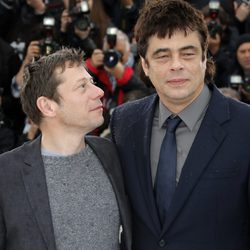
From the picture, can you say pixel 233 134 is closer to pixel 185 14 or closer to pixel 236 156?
pixel 236 156

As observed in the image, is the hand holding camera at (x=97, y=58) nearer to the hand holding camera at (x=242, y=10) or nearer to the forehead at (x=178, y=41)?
the hand holding camera at (x=242, y=10)

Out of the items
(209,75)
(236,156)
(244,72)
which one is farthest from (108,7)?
(236,156)

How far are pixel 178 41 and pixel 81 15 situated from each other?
127 inches

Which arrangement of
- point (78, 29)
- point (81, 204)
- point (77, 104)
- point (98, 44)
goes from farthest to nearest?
1. point (98, 44)
2. point (78, 29)
3. point (77, 104)
4. point (81, 204)

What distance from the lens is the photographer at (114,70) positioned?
501cm

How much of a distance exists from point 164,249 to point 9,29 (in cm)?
395

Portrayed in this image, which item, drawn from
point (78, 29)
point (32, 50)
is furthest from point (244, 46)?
point (32, 50)

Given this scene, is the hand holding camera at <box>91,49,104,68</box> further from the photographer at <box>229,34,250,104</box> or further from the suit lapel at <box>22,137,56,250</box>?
the suit lapel at <box>22,137,56,250</box>

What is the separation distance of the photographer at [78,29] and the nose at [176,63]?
3.10 meters

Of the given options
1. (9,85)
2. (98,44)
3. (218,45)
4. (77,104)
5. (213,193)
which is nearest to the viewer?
(213,193)

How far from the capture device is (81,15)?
219 inches

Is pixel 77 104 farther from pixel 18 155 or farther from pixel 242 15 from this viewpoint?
pixel 242 15

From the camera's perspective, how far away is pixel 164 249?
2.47 m

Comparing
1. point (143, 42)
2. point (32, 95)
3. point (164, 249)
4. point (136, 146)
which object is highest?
point (143, 42)
